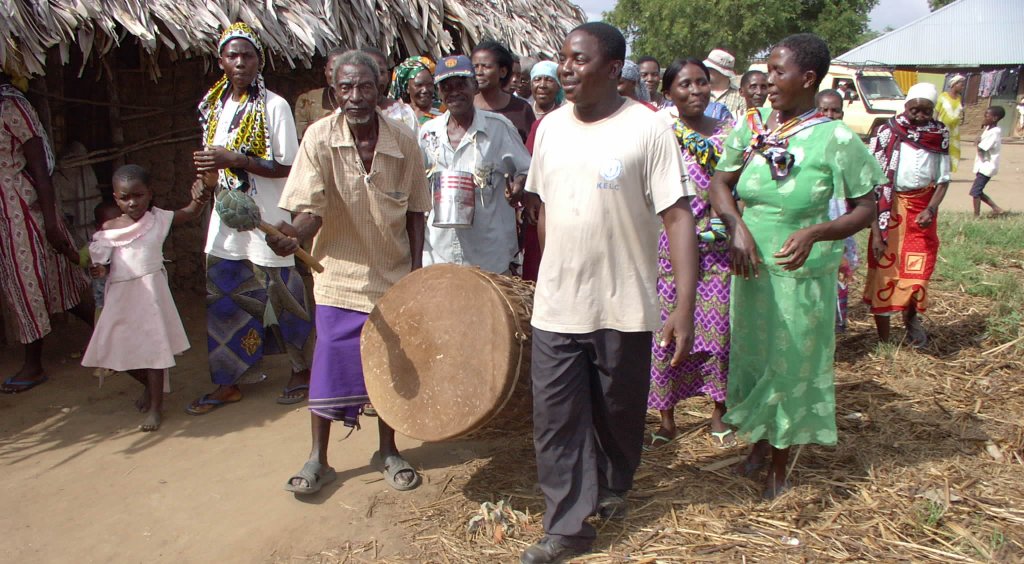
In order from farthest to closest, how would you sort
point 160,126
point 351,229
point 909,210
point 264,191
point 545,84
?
point 160,126
point 909,210
point 545,84
point 264,191
point 351,229

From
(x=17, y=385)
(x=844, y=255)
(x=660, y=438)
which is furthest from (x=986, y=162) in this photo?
(x=17, y=385)

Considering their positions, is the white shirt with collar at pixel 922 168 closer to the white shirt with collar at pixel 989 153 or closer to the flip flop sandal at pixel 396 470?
the flip flop sandal at pixel 396 470

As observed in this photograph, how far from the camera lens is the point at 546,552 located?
116 inches

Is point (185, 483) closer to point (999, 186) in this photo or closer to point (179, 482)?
point (179, 482)

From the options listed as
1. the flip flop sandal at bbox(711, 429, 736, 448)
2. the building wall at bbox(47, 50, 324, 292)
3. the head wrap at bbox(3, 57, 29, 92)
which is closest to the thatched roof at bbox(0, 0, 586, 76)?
the head wrap at bbox(3, 57, 29, 92)

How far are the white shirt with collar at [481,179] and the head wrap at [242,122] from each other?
2.86ft

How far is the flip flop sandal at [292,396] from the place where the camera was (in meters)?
4.73

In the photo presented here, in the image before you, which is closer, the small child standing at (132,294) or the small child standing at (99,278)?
the small child standing at (132,294)

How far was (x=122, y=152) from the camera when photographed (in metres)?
6.36

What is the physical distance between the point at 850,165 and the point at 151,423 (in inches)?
144

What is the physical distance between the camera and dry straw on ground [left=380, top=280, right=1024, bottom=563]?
3.07 m

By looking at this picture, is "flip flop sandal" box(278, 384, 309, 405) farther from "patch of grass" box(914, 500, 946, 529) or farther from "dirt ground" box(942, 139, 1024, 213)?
"dirt ground" box(942, 139, 1024, 213)

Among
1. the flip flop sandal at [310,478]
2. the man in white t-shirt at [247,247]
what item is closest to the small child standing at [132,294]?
the man in white t-shirt at [247,247]

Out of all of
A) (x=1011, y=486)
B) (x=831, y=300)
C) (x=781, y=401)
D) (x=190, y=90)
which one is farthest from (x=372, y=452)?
(x=190, y=90)
